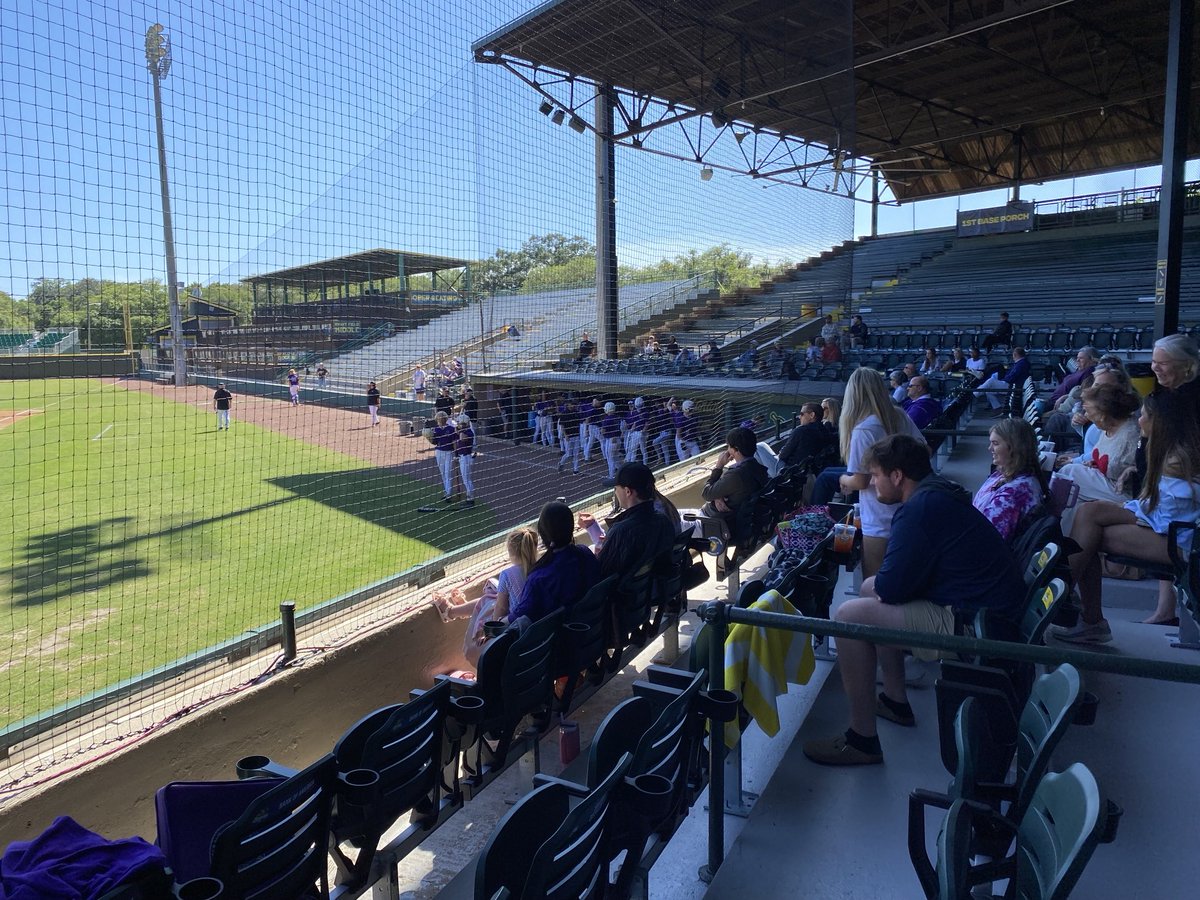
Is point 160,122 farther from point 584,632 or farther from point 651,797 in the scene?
point 651,797

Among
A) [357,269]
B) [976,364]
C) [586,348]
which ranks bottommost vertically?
[976,364]

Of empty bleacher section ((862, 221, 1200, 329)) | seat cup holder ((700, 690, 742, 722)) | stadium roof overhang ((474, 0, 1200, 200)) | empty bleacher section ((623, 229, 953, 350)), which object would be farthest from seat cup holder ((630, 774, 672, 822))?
empty bleacher section ((862, 221, 1200, 329))

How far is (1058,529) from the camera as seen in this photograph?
300cm

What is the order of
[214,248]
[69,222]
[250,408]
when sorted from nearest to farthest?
[69,222]
[214,248]
[250,408]

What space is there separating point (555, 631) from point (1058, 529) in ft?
6.60

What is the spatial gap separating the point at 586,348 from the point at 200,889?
416 inches

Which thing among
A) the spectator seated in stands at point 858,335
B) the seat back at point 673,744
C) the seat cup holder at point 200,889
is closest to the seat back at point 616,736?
the seat back at point 673,744

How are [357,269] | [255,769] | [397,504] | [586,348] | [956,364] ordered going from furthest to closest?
[956,364] → [397,504] → [586,348] → [357,269] → [255,769]

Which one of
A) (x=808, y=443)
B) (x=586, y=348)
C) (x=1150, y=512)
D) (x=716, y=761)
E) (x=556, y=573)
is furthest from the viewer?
(x=586, y=348)

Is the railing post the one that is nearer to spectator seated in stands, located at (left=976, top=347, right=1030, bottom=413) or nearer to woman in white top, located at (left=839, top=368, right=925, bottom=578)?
woman in white top, located at (left=839, top=368, right=925, bottom=578)

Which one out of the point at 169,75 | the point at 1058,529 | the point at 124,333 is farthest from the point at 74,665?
the point at 1058,529

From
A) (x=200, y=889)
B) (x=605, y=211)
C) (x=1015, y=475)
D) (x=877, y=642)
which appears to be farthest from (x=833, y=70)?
(x=200, y=889)

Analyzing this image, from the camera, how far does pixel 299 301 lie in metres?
6.26

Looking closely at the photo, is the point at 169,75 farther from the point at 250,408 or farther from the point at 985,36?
the point at 985,36
